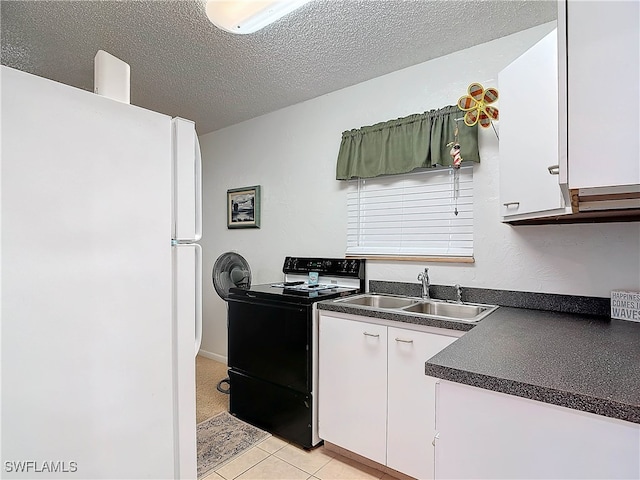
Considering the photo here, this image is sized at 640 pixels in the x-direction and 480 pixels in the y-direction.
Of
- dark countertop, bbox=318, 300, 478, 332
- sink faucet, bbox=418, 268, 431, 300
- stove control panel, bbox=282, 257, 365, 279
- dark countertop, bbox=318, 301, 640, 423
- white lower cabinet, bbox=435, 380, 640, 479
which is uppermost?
stove control panel, bbox=282, 257, 365, 279

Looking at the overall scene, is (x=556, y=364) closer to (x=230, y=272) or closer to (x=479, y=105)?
(x=479, y=105)

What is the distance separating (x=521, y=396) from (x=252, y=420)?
207 cm

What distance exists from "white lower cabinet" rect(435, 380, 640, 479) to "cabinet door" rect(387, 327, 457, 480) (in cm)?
79

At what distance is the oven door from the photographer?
2.16 metres

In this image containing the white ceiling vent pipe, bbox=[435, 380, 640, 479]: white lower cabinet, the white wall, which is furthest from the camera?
the white wall

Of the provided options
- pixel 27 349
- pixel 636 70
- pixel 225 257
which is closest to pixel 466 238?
pixel 636 70

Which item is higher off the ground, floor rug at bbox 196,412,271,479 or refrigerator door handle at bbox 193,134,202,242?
refrigerator door handle at bbox 193,134,202,242

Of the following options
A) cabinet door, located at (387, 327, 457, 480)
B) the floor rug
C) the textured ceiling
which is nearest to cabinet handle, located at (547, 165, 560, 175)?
cabinet door, located at (387, 327, 457, 480)

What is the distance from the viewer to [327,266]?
275 cm

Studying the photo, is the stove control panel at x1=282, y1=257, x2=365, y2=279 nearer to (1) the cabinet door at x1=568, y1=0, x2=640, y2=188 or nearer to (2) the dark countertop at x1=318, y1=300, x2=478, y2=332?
(2) the dark countertop at x1=318, y1=300, x2=478, y2=332

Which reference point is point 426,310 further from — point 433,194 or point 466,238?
point 433,194

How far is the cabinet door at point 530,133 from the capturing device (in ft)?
4.76

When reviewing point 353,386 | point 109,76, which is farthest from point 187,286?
point 353,386

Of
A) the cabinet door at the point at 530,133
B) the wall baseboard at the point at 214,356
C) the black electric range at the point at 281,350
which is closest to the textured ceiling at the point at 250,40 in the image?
the cabinet door at the point at 530,133
